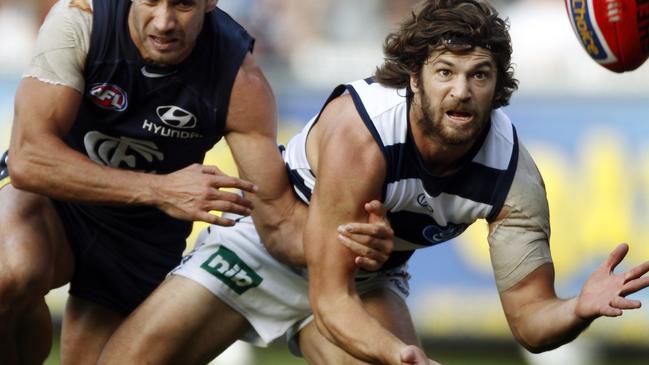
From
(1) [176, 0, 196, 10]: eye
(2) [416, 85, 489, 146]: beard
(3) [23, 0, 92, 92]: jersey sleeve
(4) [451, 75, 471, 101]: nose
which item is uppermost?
(4) [451, 75, 471, 101]: nose

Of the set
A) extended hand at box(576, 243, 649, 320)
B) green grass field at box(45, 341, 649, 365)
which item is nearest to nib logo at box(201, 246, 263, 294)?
extended hand at box(576, 243, 649, 320)

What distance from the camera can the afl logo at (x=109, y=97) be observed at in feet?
19.7

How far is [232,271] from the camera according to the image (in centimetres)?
645

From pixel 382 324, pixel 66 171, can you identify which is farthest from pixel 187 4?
pixel 382 324

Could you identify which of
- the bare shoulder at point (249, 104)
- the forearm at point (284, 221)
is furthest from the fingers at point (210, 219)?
the bare shoulder at point (249, 104)

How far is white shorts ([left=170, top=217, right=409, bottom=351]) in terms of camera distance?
21.1ft

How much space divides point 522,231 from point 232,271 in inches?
52.2

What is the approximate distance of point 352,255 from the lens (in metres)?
5.75

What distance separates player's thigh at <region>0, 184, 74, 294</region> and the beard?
1.69 m

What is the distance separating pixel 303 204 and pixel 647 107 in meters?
4.36

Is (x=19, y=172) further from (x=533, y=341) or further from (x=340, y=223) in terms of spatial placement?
(x=533, y=341)

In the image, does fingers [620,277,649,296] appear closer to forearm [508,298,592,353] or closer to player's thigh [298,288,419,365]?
forearm [508,298,592,353]

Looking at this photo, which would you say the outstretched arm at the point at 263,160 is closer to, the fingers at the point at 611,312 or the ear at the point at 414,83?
the ear at the point at 414,83

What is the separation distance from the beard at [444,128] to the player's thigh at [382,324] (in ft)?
3.00
